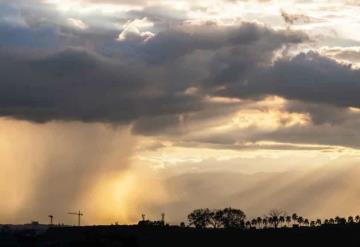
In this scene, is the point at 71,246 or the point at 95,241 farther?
the point at 71,246

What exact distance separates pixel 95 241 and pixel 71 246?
13979 mm

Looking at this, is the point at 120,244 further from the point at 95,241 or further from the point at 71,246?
the point at 71,246

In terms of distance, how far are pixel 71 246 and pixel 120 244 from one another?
16.9 metres

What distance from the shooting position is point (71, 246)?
178625 millimetres

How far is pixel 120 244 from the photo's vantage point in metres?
165

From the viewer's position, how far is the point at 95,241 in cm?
16612

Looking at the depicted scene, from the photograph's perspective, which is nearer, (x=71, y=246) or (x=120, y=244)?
→ (x=120, y=244)

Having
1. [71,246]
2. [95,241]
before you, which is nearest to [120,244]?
[95,241]

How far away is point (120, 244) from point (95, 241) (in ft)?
15.0
